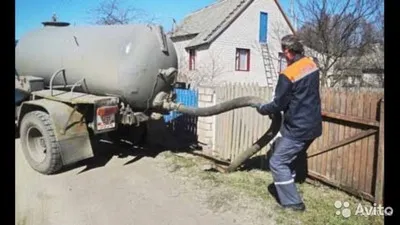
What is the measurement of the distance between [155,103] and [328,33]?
6722mm

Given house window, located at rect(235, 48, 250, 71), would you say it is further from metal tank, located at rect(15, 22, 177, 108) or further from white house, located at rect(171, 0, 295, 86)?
metal tank, located at rect(15, 22, 177, 108)

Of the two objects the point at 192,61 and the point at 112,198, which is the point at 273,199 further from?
the point at 192,61

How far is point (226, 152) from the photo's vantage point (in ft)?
17.7

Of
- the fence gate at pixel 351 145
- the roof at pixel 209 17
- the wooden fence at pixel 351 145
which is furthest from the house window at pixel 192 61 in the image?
the fence gate at pixel 351 145

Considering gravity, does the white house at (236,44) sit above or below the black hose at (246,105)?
above

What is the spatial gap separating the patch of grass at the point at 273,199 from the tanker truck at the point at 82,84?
4.03 ft

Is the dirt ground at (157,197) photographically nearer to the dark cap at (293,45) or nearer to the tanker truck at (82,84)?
the tanker truck at (82,84)

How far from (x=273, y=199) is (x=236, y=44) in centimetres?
930

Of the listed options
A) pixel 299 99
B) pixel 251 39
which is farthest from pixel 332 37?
pixel 299 99

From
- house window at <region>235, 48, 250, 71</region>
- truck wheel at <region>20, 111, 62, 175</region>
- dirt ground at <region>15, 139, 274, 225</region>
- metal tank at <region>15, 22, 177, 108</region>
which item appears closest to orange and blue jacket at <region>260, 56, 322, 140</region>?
dirt ground at <region>15, 139, 274, 225</region>

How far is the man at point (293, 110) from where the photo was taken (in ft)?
10.8

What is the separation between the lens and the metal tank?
4562mm

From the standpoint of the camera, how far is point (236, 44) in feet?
40.7

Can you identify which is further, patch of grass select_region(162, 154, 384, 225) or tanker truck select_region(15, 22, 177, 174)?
tanker truck select_region(15, 22, 177, 174)
